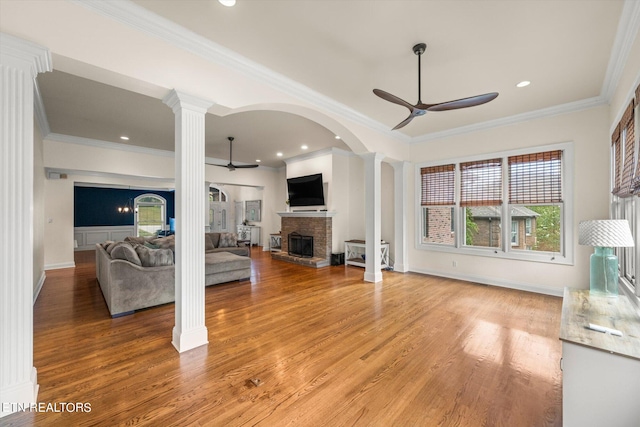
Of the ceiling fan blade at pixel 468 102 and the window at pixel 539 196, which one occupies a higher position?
the ceiling fan blade at pixel 468 102

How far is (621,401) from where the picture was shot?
55.1 inches

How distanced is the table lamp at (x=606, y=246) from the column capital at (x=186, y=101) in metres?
3.75

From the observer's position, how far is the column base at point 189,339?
8.57ft

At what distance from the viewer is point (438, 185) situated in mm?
5703

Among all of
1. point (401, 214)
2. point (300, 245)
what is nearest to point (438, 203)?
point (401, 214)

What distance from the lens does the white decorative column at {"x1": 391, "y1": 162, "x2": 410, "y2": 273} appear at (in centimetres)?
603

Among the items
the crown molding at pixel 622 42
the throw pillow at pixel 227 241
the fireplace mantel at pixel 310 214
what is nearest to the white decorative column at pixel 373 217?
the fireplace mantel at pixel 310 214

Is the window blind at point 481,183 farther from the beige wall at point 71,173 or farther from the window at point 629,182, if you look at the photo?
the beige wall at point 71,173

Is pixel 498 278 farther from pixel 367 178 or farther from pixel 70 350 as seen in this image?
pixel 70 350

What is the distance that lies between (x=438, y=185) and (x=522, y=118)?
179 cm

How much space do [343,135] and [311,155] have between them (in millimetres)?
3046

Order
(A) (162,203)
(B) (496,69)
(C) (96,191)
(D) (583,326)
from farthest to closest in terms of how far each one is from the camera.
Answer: (A) (162,203), (C) (96,191), (B) (496,69), (D) (583,326)

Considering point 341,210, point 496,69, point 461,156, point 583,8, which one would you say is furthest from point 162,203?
point 583,8

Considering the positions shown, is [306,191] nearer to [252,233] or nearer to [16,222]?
[252,233]
